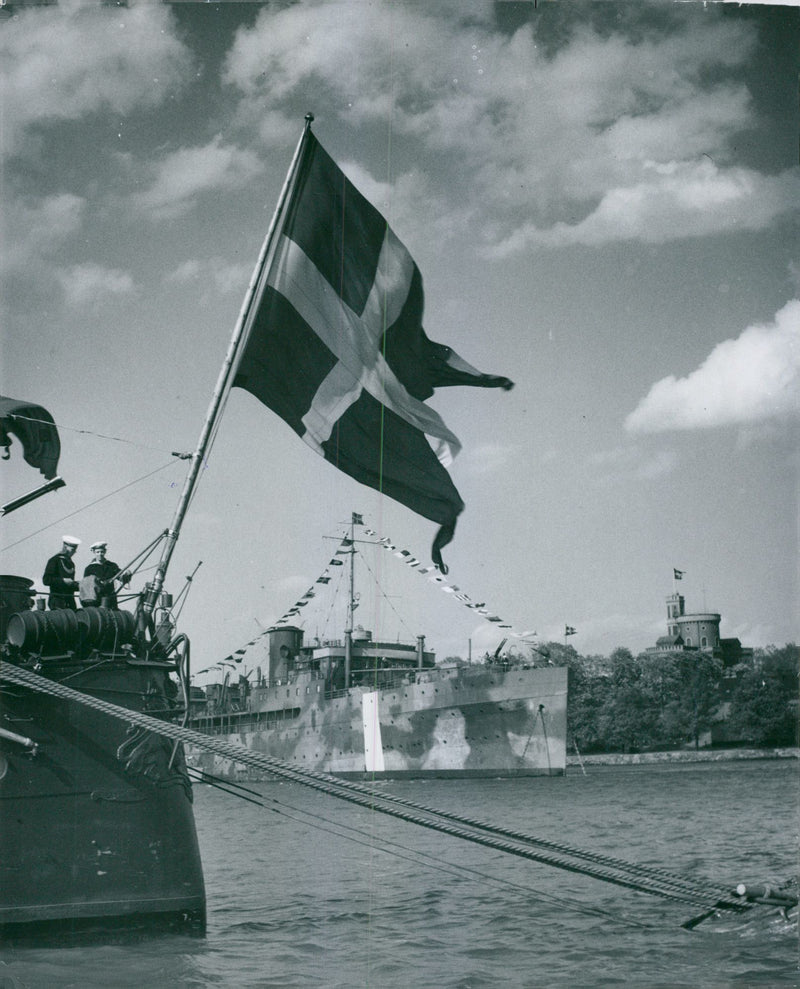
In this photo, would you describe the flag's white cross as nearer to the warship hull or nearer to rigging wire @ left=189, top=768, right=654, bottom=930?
rigging wire @ left=189, top=768, right=654, bottom=930

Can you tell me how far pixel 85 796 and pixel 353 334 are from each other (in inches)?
149

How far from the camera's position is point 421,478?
7.69 m

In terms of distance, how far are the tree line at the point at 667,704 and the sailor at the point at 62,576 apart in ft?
87.7

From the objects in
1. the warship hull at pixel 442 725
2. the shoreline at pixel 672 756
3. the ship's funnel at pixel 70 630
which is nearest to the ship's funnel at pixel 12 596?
the ship's funnel at pixel 70 630

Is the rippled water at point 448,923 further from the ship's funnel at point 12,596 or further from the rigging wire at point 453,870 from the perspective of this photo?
the ship's funnel at point 12,596

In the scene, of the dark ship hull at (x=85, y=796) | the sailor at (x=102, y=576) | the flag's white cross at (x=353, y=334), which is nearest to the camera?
the dark ship hull at (x=85, y=796)

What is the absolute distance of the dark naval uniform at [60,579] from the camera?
24.2ft

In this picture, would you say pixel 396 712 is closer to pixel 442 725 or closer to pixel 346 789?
pixel 442 725

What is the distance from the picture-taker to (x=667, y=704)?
36.0m

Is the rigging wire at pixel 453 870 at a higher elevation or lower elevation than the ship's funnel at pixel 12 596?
lower

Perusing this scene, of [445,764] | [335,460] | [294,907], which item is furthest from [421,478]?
[445,764]

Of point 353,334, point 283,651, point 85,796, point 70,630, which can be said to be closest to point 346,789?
point 85,796

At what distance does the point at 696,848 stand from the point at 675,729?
23.7 meters

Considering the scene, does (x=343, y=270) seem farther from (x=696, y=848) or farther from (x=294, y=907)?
(x=696, y=848)
